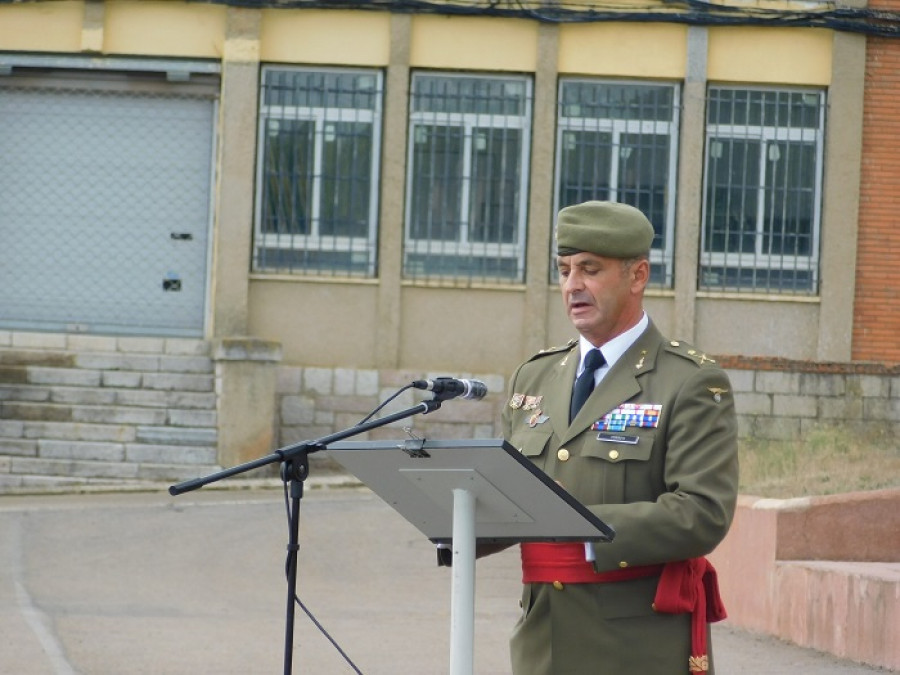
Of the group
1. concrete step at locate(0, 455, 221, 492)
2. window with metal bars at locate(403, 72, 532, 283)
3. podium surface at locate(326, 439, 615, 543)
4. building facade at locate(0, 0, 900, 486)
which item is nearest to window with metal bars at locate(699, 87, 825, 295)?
building facade at locate(0, 0, 900, 486)

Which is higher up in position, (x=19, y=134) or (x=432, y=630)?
(x=19, y=134)

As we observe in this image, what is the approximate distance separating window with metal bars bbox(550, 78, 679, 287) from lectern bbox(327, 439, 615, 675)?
1445 cm

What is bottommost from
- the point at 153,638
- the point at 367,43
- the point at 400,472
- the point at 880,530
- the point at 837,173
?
the point at 153,638

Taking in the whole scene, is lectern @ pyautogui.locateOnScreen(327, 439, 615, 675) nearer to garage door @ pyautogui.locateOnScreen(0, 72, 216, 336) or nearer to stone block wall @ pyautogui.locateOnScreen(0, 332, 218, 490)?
stone block wall @ pyautogui.locateOnScreen(0, 332, 218, 490)

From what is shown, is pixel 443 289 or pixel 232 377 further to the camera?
pixel 443 289

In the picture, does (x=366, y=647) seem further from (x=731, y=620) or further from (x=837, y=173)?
(x=837, y=173)

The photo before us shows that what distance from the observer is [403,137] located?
17984 mm

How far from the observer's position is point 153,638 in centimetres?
941

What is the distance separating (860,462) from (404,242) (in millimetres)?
6942

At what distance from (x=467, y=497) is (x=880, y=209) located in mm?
15082

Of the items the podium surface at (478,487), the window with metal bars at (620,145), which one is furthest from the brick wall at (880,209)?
the podium surface at (478,487)

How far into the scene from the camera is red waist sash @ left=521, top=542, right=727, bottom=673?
4012mm

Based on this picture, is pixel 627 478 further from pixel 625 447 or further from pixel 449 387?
pixel 449 387

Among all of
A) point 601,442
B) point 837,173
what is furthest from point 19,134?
point 601,442
